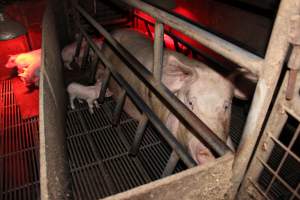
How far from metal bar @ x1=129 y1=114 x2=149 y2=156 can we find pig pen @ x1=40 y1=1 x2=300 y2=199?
110 mm

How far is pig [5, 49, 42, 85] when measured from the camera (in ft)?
13.3

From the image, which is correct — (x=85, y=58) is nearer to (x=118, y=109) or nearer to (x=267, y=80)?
(x=118, y=109)

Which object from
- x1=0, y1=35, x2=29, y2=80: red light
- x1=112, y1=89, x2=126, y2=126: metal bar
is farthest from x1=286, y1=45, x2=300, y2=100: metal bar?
x1=0, y1=35, x2=29, y2=80: red light

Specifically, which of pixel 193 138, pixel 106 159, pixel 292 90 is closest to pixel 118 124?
pixel 106 159

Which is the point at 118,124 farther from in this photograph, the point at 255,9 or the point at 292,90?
the point at 255,9

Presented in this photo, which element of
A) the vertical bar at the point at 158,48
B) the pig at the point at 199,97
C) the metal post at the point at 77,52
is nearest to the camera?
the vertical bar at the point at 158,48

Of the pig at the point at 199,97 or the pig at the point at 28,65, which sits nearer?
the pig at the point at 199,97

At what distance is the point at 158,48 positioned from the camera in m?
1.71

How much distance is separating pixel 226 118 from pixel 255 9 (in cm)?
298

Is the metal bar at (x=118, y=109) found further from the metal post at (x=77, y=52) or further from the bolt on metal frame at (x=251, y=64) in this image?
the metal post at (x=77, y=52)

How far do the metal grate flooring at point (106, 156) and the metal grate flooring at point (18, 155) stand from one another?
0.42 m

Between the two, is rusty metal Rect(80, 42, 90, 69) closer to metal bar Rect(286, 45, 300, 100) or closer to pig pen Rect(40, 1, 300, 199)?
pig pen Rect(40, 1, 300, 199)

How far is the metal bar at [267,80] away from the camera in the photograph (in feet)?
2.70

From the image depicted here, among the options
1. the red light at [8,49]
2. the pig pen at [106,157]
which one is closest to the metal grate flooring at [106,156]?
the pig pen at [106,157]
